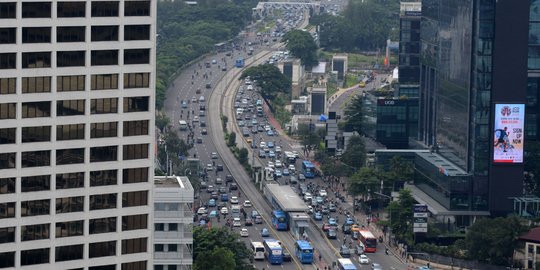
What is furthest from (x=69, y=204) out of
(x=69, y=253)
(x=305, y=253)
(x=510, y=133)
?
(x=510, y=133)

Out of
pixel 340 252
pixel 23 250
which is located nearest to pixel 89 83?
pixel 23 250

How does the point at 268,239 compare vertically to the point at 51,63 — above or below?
below

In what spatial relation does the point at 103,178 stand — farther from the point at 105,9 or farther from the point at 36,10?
the point at 36,10

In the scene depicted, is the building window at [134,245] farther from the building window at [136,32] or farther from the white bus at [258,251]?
the white bus at [258,251]

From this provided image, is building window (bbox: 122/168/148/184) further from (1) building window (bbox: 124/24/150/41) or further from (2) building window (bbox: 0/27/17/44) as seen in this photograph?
(2) building window (bbox: 0/27/17/44)

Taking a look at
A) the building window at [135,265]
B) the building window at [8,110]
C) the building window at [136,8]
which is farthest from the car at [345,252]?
the building window at [8,110]

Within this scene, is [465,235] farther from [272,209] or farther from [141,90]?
[141,90]

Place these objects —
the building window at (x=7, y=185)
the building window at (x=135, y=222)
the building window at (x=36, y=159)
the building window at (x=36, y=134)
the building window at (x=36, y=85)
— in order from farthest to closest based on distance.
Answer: the building window at (x=135, y=222), the building window at (x=36, y=159), the building window at (x=36, y=134), the building window at (x=7, y=185), the building window at (x=36, y=85)
